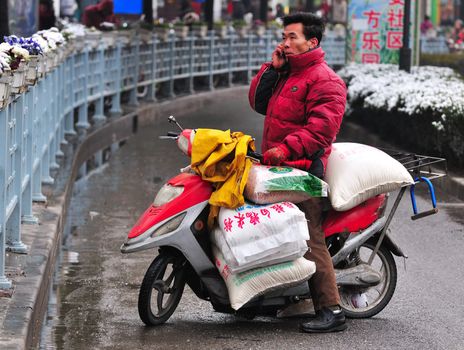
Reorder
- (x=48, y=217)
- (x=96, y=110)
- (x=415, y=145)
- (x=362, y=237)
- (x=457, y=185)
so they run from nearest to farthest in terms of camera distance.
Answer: (x=362, y=237) < (x=48, y=217) < (x=457, y=185) < (x=415, y=145) < (x=96, y=110)

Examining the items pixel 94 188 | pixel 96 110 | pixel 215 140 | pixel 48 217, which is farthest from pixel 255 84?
pixel 96 110

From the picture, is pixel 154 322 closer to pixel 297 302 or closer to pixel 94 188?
pixel 297 302

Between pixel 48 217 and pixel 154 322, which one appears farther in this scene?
pixel 48 217

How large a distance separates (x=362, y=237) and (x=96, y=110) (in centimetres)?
1151

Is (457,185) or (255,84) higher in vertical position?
(255,84)

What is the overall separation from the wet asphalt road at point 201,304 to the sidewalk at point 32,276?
138 mm

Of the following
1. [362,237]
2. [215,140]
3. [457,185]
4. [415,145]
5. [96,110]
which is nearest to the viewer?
[215,140]

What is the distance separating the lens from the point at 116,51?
20.1 metres

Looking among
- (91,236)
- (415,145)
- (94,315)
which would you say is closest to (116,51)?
(415,145)

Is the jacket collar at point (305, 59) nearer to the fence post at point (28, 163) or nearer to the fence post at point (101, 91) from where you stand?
the fence post at point (28, 163)

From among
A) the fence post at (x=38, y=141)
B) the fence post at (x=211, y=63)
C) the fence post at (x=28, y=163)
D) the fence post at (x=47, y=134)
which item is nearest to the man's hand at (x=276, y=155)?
A: the fence post at (x=28, y=163)

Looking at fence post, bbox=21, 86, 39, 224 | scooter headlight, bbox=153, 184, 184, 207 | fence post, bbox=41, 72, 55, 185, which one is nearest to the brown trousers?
scooter headlight, bbox=153, 184, 184, 207

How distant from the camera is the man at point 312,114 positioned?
7102mm

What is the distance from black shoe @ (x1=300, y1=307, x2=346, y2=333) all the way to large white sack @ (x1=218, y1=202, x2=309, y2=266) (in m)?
0.51
